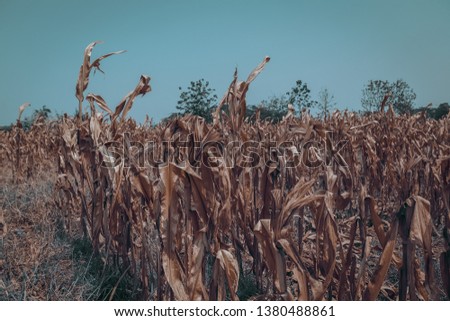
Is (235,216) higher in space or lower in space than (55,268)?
higher

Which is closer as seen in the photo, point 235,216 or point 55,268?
point 55,268

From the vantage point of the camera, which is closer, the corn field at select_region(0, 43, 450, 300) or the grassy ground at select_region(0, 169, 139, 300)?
the corn field at select_region(0, 43, 450, 300)

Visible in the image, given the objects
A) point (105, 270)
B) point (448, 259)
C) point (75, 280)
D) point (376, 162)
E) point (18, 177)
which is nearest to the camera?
point (448, 259)

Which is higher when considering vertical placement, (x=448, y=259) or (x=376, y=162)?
(x=376, y=162)

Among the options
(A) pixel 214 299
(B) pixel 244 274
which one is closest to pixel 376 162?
(B) pixel 244 274

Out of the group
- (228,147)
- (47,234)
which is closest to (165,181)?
(228,147)

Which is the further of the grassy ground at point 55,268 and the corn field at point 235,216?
the grassy ground at point 55,268

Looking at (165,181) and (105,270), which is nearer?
(165,181)
